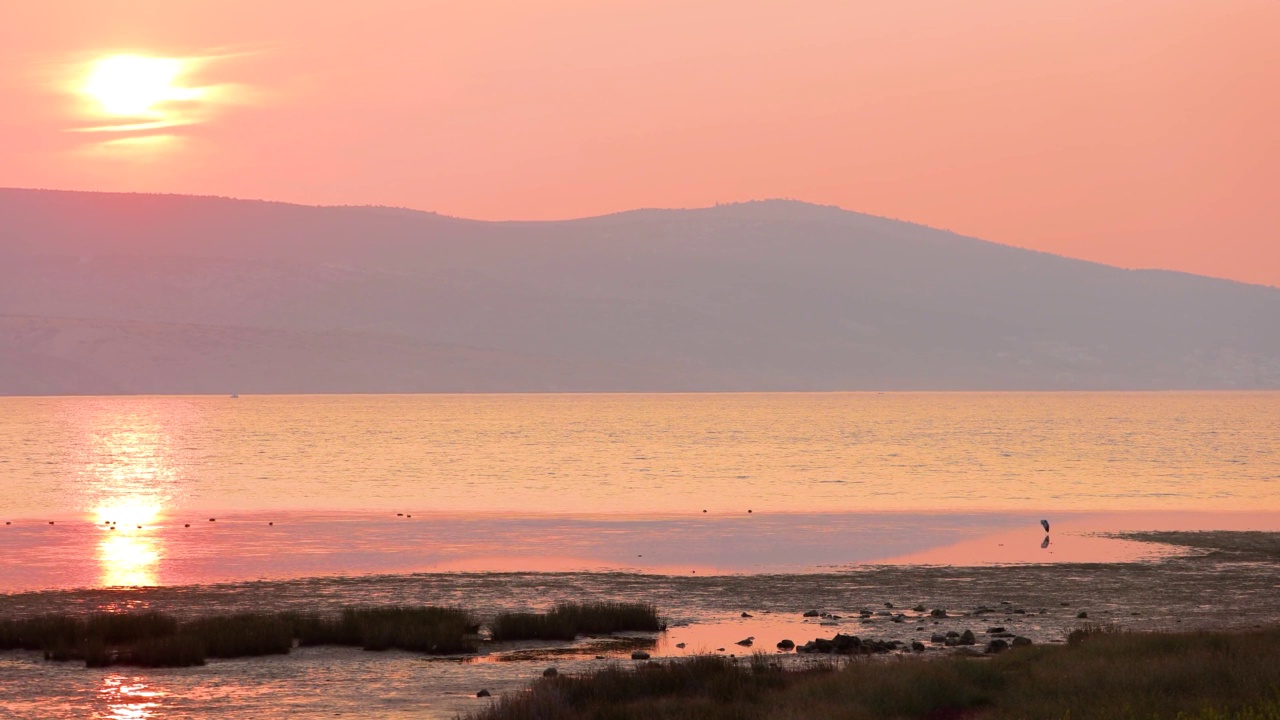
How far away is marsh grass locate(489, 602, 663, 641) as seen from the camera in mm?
28219

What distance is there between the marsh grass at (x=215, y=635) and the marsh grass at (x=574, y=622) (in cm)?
77

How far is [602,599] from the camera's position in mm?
33344

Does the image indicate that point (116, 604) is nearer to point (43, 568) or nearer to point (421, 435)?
point (43, 568)

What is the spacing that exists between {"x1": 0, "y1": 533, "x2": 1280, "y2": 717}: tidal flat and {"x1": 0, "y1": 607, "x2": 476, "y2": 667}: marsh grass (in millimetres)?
381

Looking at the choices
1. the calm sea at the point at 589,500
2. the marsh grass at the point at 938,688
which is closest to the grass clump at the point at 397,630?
the marsh grass at the point at 938,688

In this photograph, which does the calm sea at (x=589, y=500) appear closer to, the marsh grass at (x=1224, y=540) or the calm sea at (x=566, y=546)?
the calm sea at (x=566, y=546)

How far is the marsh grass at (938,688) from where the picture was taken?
63.7 ft

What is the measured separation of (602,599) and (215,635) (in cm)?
936

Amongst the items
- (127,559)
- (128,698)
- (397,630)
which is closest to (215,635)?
(397,630)

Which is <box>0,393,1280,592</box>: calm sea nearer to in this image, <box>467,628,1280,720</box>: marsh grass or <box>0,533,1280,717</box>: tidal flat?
<box>0,533,1280,717</box>: tidal flat

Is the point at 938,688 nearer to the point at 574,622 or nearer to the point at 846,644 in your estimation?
the point at 846,644

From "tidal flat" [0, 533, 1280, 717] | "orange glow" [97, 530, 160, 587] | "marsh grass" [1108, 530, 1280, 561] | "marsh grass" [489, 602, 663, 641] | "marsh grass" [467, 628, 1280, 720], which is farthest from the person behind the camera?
"marsh grass" [1108, 530, 1280, 561]

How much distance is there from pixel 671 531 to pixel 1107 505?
2387cm

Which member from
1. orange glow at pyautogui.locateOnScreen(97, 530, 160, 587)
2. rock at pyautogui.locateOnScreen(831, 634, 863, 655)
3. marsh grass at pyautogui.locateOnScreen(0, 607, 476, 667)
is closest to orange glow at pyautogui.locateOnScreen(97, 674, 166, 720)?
marsh grass at pyautogui.locateOnScreen(0, 607, 476, 667)
